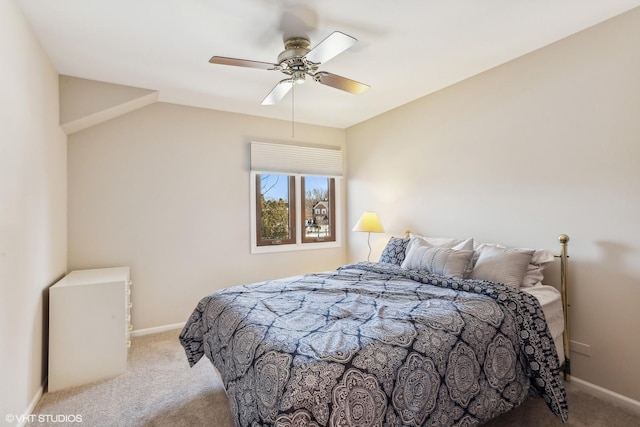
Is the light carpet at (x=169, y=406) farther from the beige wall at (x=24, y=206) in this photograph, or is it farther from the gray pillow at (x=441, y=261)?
the gray pillow at (x=441, y=261)

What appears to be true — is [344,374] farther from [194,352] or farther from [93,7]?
[93,7]

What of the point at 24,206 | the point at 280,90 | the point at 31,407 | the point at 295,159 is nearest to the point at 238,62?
the point at 280,90

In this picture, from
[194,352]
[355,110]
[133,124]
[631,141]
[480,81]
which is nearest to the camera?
[631,141]

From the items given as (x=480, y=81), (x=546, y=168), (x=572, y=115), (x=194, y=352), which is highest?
(x=480, y=81)

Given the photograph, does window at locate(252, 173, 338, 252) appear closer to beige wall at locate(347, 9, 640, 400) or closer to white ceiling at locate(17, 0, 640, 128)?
white ceiling at locate(17, 0, 640, 128)

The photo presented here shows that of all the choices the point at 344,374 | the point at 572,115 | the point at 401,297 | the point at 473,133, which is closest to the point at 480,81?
the point at 473,133

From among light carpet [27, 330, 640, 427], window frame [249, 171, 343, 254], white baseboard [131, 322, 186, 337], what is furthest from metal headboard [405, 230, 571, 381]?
white baseboard [131, 322, 186, 337]

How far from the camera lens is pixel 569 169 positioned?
95.3 inches

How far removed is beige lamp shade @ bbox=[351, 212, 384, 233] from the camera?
393 cm

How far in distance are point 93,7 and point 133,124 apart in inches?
62.9

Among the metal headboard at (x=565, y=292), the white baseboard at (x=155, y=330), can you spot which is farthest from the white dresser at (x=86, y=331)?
the metal headboard at (x=565, y=292)

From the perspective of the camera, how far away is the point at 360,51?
2566 millimetres

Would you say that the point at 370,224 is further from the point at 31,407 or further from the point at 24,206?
the point at 31,407

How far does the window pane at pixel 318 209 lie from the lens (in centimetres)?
456
